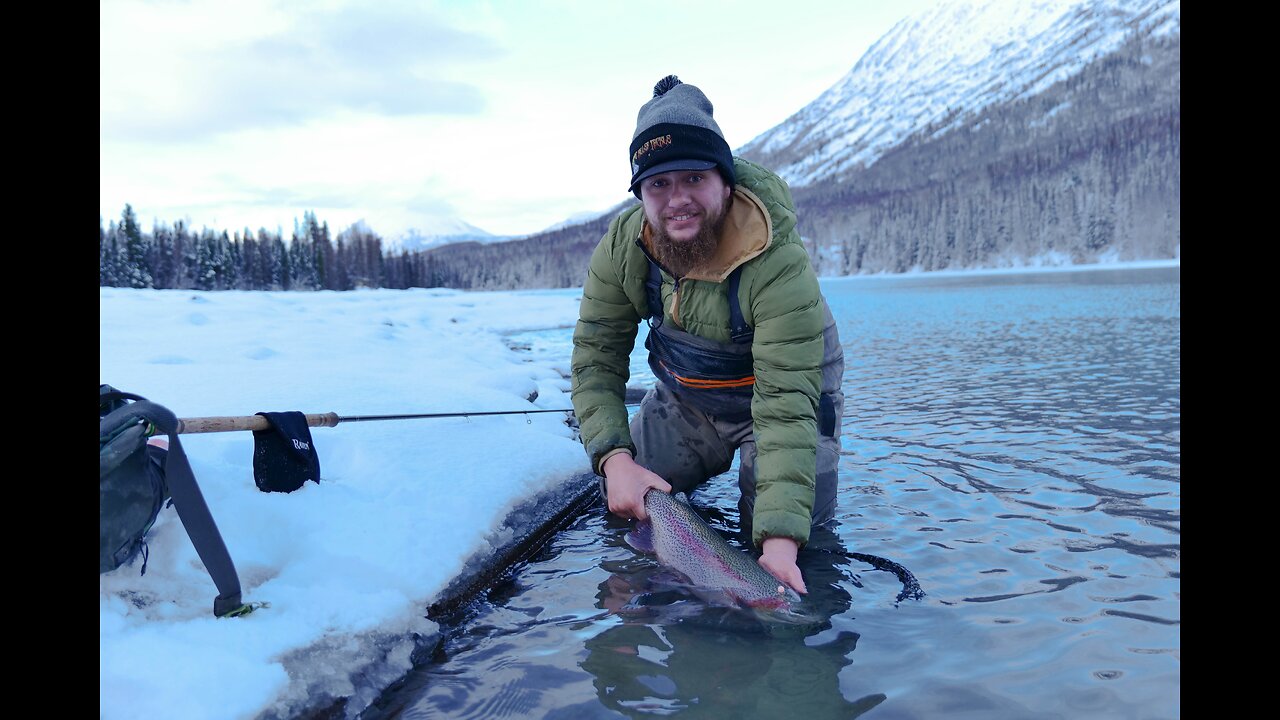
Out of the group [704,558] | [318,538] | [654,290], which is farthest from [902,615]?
[318,538]

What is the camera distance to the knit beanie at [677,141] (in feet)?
10.9

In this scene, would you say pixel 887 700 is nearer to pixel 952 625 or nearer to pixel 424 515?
pixel 952 625

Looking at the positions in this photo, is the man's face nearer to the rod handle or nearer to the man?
the man

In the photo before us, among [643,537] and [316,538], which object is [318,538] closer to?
[316,538]

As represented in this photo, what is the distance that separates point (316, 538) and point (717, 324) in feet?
7.14

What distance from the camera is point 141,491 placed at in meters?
2.46

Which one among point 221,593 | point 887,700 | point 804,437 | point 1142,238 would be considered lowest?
point 887,700

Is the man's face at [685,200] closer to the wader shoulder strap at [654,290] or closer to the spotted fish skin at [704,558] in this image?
the wader shoulder strap at [654,290]

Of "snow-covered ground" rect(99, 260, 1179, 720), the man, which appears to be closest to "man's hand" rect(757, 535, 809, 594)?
the man

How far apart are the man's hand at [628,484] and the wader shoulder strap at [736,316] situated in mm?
864

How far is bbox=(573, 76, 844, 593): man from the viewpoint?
3.33m

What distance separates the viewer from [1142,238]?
108 metres
